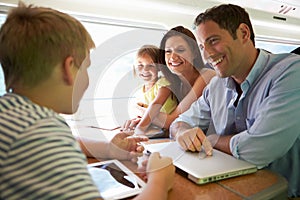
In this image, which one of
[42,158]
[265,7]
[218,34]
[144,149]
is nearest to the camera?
[42,158]

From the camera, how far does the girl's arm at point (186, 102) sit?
144cm

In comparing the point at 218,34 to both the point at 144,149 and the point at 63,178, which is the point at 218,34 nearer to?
the point at 144,149

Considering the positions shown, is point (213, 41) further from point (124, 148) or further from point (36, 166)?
point (36, 166)

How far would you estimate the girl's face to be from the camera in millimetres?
1281

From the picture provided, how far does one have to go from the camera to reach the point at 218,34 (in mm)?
1205

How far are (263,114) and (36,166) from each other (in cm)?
81

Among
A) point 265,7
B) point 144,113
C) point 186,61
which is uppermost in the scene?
point 265,7

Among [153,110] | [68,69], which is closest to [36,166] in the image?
[68,69]

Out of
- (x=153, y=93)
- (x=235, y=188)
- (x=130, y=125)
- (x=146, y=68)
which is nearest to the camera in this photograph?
(x=235, y=188)

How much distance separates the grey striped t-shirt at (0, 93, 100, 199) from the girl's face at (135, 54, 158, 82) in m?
0.81

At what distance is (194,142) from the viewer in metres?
0.92

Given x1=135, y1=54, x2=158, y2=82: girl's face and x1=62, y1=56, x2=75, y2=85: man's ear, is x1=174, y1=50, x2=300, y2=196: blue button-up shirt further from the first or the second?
x1=62, y1=56, x2=75, y2=85: man's ear

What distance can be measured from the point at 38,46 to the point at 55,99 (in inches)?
5.1

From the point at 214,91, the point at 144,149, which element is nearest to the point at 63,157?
the point at 144,149
